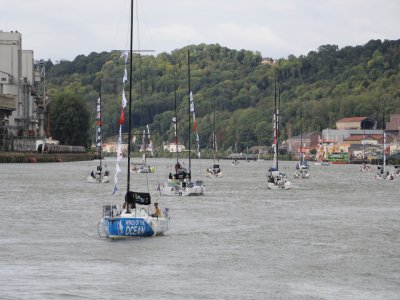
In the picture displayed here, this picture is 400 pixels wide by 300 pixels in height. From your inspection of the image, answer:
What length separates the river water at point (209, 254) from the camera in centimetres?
4516

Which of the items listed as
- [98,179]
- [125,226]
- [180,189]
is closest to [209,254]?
[125,226]

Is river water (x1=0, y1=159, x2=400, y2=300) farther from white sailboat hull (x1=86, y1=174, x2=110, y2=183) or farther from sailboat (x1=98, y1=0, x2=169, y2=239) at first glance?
white sailboat hull (x1=86, y1=174, x2=110, y2=183)

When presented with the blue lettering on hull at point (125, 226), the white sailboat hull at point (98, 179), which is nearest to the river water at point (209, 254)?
the blue lettering on hull at point (125, 226)

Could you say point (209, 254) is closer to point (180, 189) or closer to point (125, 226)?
point (125, 226)

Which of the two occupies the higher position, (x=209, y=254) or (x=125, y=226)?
(x=125, y=226)

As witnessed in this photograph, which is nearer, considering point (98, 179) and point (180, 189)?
point (180, 189)

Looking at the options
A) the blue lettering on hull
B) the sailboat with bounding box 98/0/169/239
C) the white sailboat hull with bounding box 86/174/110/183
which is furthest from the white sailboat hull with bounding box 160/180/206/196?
the blue lettering on hull

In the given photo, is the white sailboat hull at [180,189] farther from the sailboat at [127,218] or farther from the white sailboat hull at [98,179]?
the sailboat at [127,218]

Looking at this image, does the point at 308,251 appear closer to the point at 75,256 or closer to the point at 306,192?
the point at 75,256

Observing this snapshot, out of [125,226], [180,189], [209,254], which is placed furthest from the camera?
[180,189]

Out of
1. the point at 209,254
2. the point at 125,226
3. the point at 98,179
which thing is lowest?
the point at 209,254

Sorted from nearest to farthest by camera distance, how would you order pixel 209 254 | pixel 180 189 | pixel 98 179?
pixel 209 254, pixel 180 189, pixel 98 179

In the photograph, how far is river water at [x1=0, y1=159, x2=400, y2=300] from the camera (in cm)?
4516

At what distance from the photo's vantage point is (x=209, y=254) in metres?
55.5
